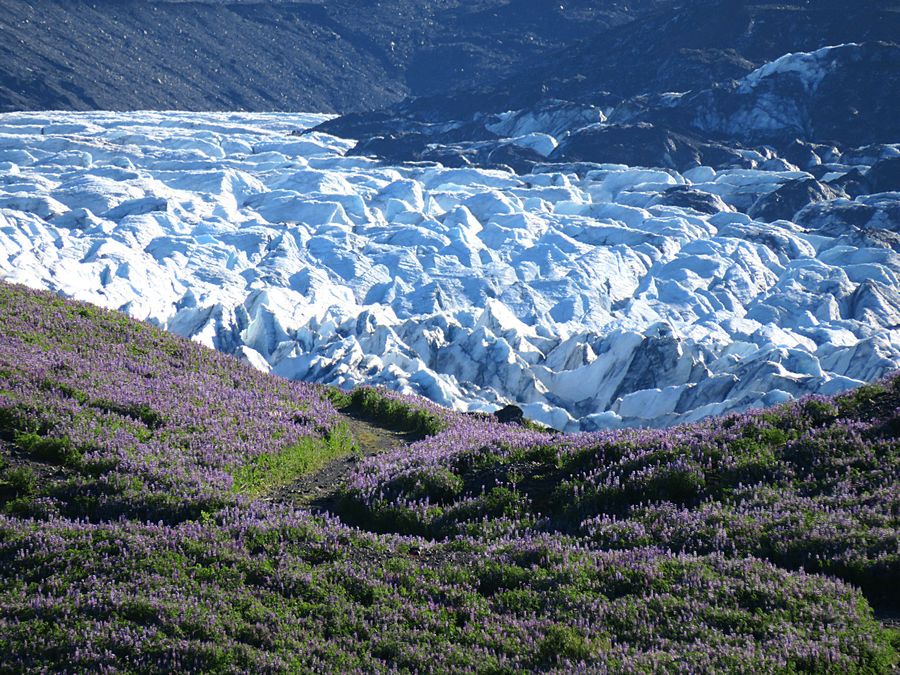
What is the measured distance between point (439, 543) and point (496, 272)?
80226 mm

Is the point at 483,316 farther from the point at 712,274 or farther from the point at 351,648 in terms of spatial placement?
the point at 351,648

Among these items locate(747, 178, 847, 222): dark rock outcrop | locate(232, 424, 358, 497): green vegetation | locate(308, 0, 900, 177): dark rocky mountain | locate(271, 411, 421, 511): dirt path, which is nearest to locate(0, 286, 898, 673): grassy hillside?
locate(232, 424, 358, 497): green vegetation

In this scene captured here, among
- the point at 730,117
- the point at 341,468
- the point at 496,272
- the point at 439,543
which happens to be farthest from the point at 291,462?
the point at 730,117

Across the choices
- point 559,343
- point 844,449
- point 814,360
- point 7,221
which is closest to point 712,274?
point 559,343

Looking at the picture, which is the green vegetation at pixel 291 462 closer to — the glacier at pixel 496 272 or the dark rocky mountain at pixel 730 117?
the glacier at pixel 496 272

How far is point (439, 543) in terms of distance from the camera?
10.1m

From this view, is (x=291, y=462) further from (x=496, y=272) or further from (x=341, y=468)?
(x=496, y=272)

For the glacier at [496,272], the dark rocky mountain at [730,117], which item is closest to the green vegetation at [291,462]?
the glacier at [496,272]

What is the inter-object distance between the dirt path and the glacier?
1341 inches

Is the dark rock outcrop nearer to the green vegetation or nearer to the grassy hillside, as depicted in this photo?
the green vegetation

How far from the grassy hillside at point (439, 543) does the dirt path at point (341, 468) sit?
0.90 ft

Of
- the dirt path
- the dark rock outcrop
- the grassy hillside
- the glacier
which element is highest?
the grassy hillside

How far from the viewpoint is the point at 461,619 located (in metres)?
8.19

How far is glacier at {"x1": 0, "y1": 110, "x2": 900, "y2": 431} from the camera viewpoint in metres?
60.7
